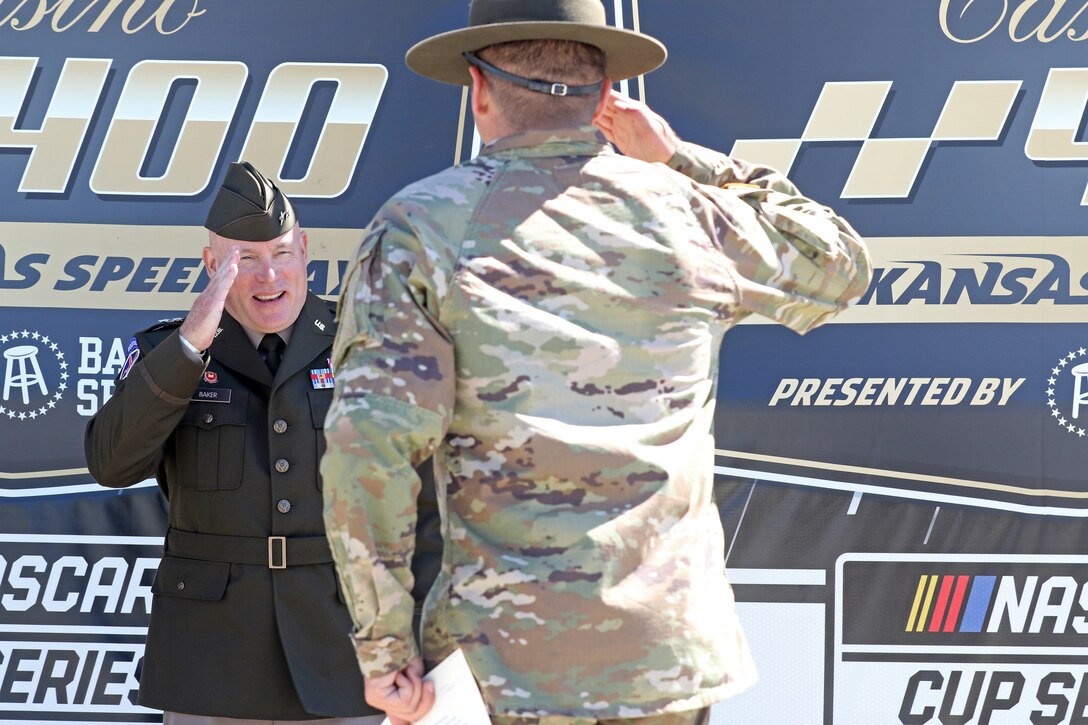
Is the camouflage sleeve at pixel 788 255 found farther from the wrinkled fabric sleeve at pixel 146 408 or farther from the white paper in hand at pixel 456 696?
the wrinkled fabric sleeve at pixel 146 408

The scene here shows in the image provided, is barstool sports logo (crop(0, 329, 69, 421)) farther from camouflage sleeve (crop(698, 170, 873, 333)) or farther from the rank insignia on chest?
camouflage sleeve (crop(698, 170, 873, 333))

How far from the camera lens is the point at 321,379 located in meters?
2.54

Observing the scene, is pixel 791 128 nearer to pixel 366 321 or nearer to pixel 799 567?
pixel 799 567

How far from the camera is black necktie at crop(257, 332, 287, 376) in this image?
2.58 metres

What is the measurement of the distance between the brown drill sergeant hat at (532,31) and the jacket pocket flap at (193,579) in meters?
1.15

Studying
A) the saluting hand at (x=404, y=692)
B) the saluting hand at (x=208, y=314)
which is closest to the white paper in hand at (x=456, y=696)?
the saluting hand at (x=404, y=692)

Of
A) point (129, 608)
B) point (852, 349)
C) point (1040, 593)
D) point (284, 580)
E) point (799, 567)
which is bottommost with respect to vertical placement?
point (129, 608)

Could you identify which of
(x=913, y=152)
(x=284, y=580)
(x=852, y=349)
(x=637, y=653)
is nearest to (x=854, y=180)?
(x=913, y=152)

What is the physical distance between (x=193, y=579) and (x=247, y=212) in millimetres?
738

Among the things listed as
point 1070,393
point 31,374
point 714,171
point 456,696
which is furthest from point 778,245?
point 31,374

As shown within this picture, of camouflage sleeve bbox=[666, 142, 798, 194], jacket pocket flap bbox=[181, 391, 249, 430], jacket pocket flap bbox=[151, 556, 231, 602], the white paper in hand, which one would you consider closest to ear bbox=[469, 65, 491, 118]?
camouflage sleeve bbox=[666, 142, 798, 194]

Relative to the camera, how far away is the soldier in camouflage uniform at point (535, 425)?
156 cm

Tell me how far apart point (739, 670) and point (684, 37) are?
207cm

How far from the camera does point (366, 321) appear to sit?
61.7 inches
